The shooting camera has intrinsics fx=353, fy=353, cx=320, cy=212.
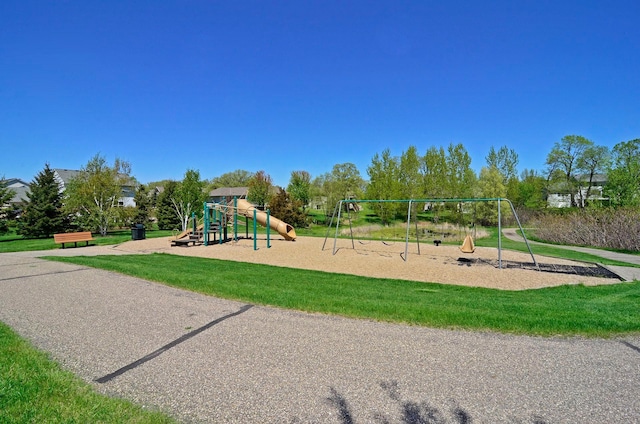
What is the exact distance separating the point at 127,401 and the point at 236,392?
3.04 feet

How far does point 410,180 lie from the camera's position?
38.8 m

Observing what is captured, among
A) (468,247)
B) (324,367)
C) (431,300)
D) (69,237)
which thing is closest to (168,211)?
(69,237)

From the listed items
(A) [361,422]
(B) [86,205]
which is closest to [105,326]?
(A) [361,422]

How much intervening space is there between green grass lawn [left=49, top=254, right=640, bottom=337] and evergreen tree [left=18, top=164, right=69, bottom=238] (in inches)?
749

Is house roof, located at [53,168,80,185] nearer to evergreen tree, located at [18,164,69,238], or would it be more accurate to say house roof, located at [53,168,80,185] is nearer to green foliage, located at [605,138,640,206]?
evergreen tree, located at [18,164,69,238]

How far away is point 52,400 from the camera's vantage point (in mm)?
3029

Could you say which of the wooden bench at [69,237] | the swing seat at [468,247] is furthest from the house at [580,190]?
the wooden bench at [69,237]

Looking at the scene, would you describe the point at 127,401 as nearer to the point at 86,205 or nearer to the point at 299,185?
the point at 86,205

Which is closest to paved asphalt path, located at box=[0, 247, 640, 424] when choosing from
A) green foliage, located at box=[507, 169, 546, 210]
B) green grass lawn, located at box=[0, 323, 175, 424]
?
green grass lawn, located at box=[0, 323, 175, 424]

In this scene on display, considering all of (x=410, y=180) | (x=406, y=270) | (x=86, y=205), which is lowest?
(x=406, y=270)

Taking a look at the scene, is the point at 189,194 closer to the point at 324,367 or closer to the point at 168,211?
the point at 168,211

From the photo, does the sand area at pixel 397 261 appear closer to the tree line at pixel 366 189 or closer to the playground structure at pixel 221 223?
the playground structure at pixel 221 223

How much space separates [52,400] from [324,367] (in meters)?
2.46

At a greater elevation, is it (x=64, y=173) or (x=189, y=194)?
(x=64, y=173)
